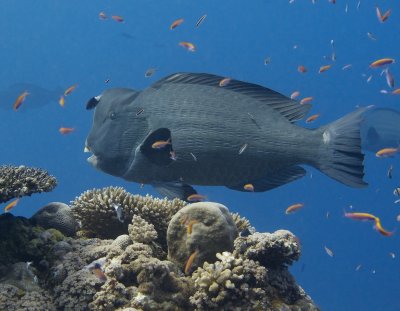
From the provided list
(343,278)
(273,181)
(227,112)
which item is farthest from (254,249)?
(343,278)

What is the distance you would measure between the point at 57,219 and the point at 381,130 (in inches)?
548

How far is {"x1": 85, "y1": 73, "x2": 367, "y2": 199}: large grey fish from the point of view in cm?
488

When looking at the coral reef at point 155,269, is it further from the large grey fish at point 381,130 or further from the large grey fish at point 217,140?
the large grey fish at point 381,130

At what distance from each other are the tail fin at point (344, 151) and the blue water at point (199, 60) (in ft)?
191

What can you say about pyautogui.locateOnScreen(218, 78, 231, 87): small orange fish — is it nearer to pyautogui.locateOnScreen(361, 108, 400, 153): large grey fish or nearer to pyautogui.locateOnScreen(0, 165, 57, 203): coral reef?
pyautogui.locateOnScreen(0, 165, 57, 203): coral reef

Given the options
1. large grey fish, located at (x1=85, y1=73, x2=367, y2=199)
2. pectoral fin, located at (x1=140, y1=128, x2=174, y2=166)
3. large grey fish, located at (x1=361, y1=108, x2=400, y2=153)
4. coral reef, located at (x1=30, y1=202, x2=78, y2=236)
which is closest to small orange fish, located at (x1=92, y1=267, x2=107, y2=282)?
coral reef, located at (x1=30, y1=202, x2=78, y2=236)

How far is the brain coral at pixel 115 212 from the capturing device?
4.82 m

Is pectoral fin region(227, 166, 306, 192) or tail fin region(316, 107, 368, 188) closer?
tail fin region(316, 107, 368, 188)

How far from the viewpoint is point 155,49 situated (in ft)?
308

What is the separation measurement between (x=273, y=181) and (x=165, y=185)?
4.04ft

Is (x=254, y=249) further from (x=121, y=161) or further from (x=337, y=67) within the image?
(x=337, y=67)

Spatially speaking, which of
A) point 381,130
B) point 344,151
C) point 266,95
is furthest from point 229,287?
point 381,130

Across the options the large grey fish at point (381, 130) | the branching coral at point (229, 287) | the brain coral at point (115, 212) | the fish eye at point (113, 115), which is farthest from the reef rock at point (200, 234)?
the large grey fish at point (381, 130)

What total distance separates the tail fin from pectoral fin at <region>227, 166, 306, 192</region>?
281 mm
